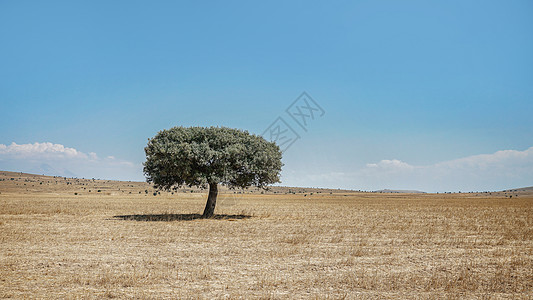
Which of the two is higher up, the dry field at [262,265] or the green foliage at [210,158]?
the green foliage at [210,158]

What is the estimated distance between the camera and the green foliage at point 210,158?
99.0 feet

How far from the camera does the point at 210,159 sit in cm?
3072

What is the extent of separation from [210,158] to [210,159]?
2.82 ft

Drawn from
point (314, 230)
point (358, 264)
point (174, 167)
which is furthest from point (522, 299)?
point (174, 167)

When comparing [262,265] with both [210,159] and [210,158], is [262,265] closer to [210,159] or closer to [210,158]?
[210,158]

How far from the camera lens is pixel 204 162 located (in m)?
29.8

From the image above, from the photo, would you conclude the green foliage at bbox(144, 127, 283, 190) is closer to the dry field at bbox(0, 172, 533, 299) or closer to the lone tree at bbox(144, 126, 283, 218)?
the lone tree at bbox(144, 126, 283, 218)

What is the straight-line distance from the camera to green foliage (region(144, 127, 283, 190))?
99.0 ft

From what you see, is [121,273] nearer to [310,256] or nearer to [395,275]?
[310,256]

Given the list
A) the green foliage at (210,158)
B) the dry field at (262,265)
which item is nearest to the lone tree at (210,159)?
the green foliage at (210,158)

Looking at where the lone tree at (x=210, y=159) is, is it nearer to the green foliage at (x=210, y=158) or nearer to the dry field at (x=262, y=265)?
the green foliage at (x=210, y=158)

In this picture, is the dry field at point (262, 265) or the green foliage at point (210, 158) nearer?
the dry field at point (262, 265)

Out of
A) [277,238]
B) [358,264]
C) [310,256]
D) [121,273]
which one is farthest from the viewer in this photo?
[277,238]

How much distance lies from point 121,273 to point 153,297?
121 inches
